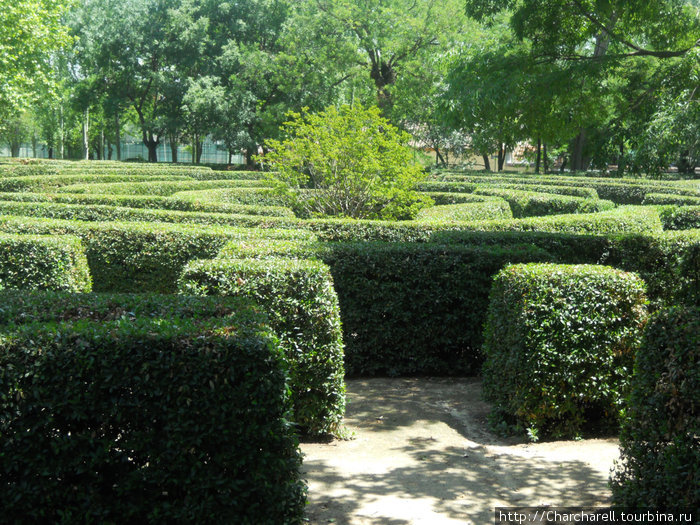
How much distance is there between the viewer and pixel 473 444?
5.04m

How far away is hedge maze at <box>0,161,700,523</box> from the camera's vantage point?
3.05 meters

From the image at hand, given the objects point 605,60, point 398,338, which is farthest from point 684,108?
point 398,338

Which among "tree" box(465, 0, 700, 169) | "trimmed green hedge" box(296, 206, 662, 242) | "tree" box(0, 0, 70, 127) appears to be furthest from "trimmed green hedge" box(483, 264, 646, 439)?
"tree" box(0, 0, 70, 127)

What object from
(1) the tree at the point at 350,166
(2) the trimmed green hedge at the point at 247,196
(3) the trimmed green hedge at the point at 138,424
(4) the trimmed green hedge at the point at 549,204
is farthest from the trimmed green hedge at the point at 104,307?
(2) the trimmed green hedge at the point at 247,196

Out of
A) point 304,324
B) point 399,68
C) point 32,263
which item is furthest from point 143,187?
point 399,68

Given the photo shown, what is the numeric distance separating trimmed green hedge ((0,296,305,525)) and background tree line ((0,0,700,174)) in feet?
18.8

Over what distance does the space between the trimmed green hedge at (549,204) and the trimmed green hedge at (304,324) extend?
27.6 feet

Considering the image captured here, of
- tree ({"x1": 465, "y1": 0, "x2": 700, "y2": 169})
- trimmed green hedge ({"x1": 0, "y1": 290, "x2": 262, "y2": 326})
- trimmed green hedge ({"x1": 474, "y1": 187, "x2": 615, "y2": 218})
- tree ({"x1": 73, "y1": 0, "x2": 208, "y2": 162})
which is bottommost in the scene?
trimmed green hedge ({"x1": 0, "y1": 290, "x2": 262, "y2": 326})

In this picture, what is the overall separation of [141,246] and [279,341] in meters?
4.90

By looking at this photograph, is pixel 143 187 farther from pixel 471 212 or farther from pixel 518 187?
pixel 518 187

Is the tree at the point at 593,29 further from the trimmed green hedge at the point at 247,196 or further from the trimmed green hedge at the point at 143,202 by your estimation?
the trimmed green hedge at the point at 247,196

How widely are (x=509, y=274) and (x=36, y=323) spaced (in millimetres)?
3770

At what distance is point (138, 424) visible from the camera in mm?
3088

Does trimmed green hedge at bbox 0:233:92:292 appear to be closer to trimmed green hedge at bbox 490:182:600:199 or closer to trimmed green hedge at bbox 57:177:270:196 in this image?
trimmed green hedge at bbox 57:177:270:196
